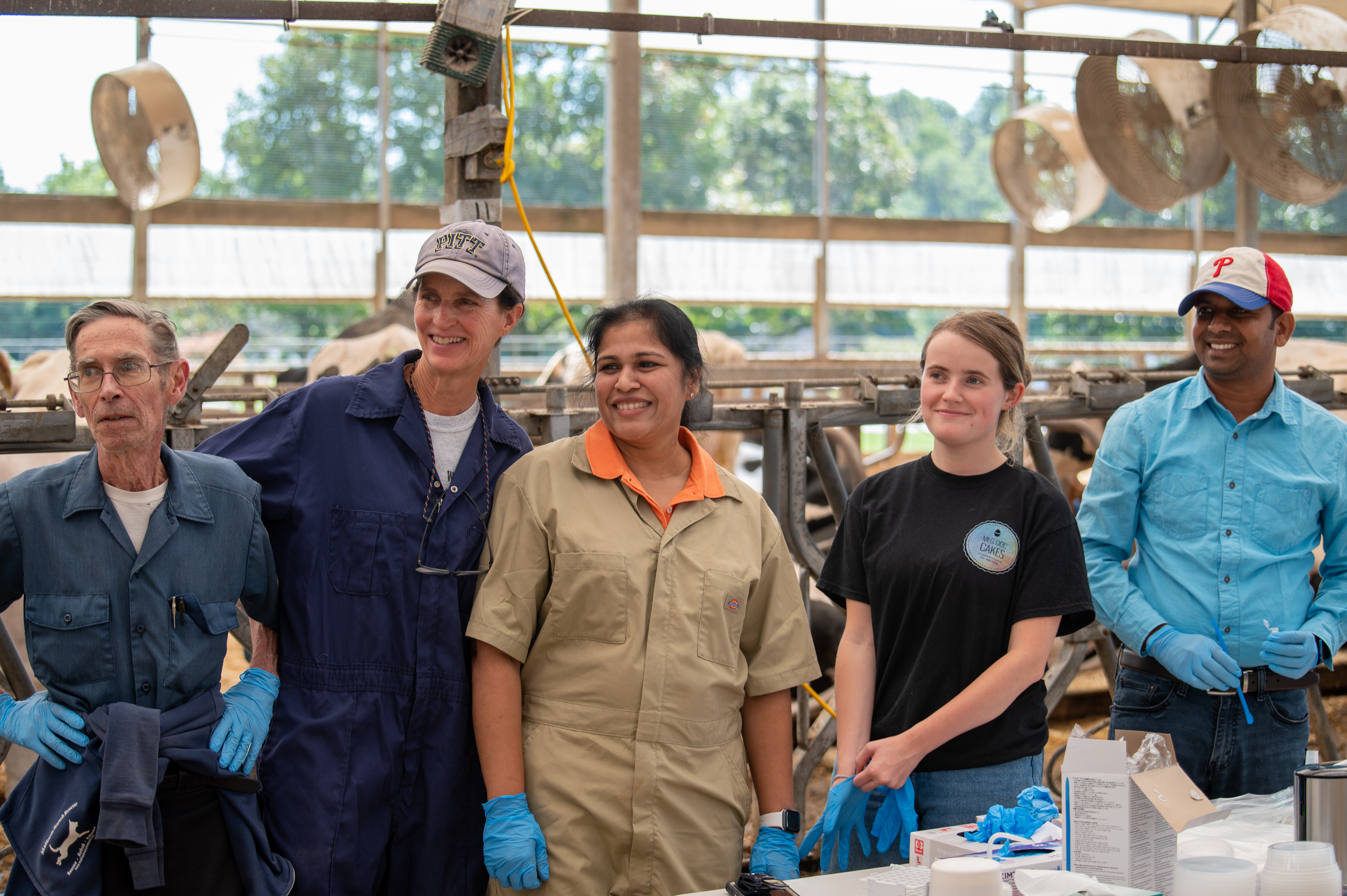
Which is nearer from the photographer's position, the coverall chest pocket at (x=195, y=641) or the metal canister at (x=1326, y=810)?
the metal canister at (x=1326, y=810)

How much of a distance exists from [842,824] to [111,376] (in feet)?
4.36

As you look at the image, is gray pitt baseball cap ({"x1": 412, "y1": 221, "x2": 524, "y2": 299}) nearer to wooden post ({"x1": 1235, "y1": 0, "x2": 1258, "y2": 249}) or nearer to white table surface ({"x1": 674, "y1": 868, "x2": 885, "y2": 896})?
white table surface ({"x1": 674, "y1": 868, "x2": 885, "y2": 896})

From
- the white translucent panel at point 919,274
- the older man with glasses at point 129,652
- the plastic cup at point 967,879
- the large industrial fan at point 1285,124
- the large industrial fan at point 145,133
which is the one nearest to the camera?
the plastic cup at point 967,879

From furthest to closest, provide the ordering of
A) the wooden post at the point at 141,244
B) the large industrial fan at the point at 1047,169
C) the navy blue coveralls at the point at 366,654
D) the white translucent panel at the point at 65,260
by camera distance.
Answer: the wooden post at the point at 141,244, the white translucent panel at the point at 65,260, the large industrial fan at the point at 1047,169, the navy blue coveralls at the point at 366,654

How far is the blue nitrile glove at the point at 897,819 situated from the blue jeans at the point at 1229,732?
1.97ft

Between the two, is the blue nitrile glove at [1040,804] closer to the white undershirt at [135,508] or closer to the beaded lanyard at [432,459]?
the beaded lanyard at [432,459]

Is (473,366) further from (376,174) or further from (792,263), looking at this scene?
(792,263)

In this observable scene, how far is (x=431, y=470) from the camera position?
195 cm

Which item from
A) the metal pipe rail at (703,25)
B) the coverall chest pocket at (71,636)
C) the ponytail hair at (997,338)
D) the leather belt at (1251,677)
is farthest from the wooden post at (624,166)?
the coverall chest pocket at (71,636)

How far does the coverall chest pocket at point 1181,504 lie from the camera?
2295 mm

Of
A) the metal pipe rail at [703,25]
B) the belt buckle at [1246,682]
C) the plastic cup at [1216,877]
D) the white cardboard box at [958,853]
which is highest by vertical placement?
the metal pipe rail at [703,25]

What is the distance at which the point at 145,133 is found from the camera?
22.7ft

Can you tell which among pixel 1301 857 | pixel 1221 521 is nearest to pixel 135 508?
pixel 1301 857

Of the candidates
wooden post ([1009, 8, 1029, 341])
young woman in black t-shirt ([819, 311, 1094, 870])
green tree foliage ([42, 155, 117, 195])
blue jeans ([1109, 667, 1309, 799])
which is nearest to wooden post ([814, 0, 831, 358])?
wooden post ([1009, 8, 1029, 341])
